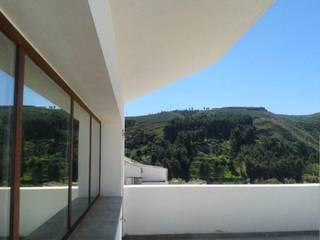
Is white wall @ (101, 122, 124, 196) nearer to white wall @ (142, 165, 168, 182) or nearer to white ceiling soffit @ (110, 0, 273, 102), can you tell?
white ceiling soffit @ (110, 0, 273, 102)

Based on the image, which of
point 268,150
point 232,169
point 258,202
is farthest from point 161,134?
point 258,202

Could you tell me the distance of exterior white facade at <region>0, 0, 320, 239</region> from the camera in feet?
6.33

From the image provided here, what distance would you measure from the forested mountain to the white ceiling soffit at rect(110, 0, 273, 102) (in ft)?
53.8

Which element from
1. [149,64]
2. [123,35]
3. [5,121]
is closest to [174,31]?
[123,35]

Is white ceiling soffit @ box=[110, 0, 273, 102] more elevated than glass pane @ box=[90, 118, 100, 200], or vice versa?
white ceiling soffit @ box=[110, 0, 273, 102]

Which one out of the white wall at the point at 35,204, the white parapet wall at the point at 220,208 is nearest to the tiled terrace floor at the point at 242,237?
the white parapet wall at the point at 220,208

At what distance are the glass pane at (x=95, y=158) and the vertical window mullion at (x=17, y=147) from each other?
373cm

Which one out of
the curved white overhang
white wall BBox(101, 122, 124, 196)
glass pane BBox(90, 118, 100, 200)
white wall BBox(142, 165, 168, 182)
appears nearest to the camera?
the curved white overhang

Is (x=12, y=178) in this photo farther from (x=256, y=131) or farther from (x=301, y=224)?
(x=256, y=131)

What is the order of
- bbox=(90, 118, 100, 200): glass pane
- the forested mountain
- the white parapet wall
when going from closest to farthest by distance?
bbox=(90, 118, 100, 200): glass pane < the white parapet wall < the forested mountain

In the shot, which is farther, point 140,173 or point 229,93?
point 229,93

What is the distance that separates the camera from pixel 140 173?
60.1ft

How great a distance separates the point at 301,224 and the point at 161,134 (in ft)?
64.6

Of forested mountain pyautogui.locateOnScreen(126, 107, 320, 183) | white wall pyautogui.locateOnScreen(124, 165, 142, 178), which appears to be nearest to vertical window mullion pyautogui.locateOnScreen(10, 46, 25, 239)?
white wall pyautogui.locateOnScreen(124, 165, 142, 178)
